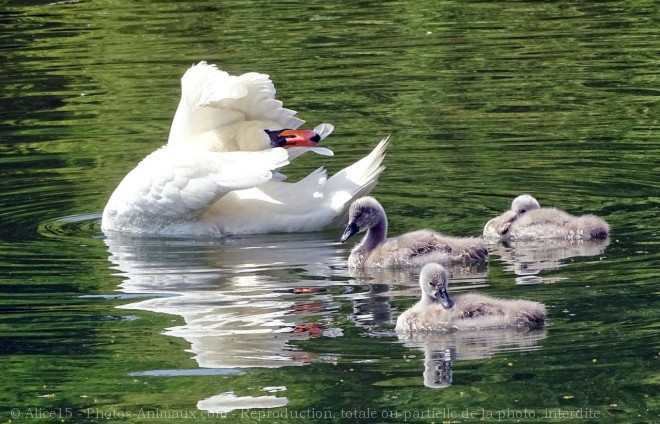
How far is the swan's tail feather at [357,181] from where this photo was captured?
12.4m

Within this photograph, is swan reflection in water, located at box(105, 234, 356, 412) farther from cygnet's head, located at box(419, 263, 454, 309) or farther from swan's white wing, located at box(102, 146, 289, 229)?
cygnet's head, located at box(419, 263, 454, 309)

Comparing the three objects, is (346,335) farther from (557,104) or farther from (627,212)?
(557,104)

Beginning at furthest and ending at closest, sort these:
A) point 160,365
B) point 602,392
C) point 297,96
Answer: point 297,96 → point 160,365 → point 602,392

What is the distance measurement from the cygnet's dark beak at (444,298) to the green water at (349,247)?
0.64ft

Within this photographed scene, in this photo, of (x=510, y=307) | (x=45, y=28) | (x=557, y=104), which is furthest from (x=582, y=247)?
(x=45, y=28)

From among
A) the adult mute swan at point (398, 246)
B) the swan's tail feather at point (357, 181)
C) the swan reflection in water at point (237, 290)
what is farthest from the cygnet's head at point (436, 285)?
the swan's tail feather at point (357, 181)

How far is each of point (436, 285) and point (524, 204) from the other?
2.93 m

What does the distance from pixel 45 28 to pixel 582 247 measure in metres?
16.5

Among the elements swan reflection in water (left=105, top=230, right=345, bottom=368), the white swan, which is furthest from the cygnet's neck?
the white swan

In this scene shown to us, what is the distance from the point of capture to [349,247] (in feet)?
39.7

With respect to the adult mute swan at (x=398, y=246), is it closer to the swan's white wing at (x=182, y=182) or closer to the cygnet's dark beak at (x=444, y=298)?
the swan's white wing at (x=182, y=182)

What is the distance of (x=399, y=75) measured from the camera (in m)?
20.3

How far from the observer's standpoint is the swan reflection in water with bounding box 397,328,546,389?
864 centimetres

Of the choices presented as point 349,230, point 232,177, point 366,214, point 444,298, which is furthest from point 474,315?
point 232,177
